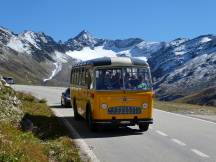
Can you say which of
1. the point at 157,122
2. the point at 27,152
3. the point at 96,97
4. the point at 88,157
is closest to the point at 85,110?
the point at 96,97

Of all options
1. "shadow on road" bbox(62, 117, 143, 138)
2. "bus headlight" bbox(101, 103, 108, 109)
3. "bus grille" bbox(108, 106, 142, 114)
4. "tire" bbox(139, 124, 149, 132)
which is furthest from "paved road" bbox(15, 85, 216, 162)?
"bus headlight" bbox(101, 103, 108, 109)

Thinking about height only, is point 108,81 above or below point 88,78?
below

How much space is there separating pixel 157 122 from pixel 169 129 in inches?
142

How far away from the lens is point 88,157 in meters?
13.7

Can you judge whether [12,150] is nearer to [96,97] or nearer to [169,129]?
[96,97]

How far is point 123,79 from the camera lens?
20.3 meters

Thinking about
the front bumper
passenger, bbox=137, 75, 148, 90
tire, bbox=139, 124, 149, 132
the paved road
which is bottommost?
the paved road

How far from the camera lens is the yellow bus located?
19.7 meters

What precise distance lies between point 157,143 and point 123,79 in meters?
4.04

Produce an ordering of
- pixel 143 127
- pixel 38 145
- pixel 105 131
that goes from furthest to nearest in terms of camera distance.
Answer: pixel 105 131 → pixel 143 127 → pixel 38 145

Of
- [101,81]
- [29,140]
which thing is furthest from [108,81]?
[29,140]

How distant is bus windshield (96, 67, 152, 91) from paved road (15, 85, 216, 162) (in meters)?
1.68

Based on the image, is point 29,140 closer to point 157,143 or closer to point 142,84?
point 157,143

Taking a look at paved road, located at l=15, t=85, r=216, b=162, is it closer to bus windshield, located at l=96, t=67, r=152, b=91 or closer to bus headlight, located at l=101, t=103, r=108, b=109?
bus headlight, located at l=101, t=103, r=108, b=109
